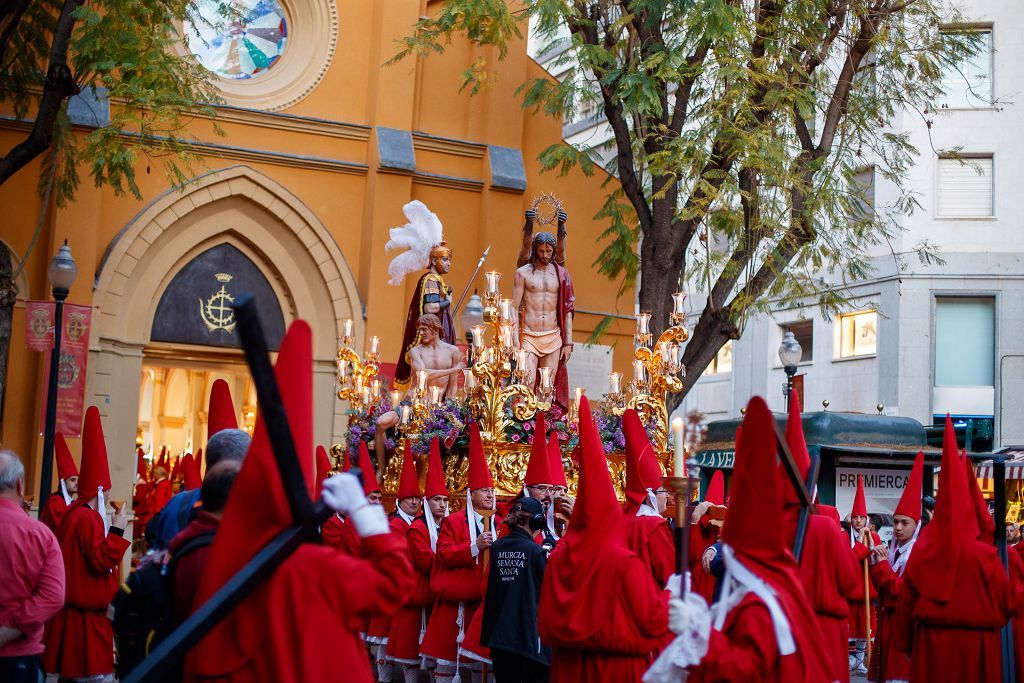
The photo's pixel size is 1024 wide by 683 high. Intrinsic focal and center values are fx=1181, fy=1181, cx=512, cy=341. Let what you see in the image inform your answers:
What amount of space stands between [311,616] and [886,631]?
1019 centimetres

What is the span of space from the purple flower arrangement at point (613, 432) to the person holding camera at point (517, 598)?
3.82 meters

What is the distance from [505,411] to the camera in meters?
13.0

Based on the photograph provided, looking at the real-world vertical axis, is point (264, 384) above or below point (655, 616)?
above

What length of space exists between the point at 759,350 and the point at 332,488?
31.0 meters

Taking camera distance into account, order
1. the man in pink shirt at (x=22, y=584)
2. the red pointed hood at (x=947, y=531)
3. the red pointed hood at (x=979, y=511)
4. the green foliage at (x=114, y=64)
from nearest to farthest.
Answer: the man in pink shirt at (x=22, y=584)
the red pointed hood at (x=947, y=531)
the red pointed hood at (x=979, y=511)
the green foliage at (x=114, y=64)

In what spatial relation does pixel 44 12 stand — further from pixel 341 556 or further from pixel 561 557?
pixel 341 556

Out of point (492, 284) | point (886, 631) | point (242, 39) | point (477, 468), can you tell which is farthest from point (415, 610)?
point (242, 39)

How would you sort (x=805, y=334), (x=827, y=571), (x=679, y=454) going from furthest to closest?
1. (x=805, y=334)
2. (x=827, y=571)
3. (x=679, y=454)

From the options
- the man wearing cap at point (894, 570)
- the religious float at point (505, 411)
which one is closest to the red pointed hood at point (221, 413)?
the religious float at point (505, 411)

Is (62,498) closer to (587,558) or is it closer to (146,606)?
(587,558)

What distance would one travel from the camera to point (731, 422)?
25.6 meters

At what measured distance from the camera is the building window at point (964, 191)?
97.5 feet

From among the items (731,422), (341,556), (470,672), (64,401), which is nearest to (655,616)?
(341,556)

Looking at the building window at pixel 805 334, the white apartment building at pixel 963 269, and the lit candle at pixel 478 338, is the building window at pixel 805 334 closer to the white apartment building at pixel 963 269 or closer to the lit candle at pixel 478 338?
the white apartment building at pixel 963 269
